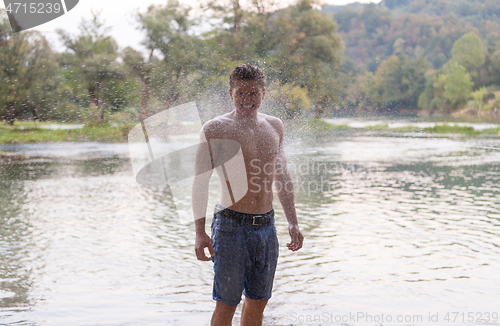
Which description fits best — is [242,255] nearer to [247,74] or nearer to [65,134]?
[247,74]

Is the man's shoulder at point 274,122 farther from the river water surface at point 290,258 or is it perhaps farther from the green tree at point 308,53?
the green tree at point 308,53

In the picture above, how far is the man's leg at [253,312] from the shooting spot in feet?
7.82

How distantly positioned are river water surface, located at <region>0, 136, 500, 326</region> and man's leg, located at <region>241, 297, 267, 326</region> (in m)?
1.07

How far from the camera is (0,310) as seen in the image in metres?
3.62

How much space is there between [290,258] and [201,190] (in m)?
2.84

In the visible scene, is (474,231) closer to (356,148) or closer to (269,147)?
(269,147)

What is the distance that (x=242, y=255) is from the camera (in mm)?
2303

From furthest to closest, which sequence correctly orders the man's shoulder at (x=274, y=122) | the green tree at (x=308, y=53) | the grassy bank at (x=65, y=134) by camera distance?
the green tree at (x=308, y=53)
the grassy bank at (x=65, y=134)
the man's shoulder at (x=274, y=122)

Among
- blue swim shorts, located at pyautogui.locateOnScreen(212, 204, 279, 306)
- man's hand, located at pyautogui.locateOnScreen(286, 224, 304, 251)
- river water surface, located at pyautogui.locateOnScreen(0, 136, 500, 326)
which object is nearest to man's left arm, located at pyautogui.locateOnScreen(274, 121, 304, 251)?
man's hand, located at pyautogui.locateOnScreen(286, 224, 304, 251)

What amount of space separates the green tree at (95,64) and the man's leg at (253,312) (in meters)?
31.5

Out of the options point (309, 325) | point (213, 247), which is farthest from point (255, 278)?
point (309, 325)

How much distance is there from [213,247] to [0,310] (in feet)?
7.00

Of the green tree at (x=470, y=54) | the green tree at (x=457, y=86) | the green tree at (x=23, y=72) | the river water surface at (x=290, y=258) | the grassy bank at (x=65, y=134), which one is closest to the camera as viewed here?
the river water surface at (x=290, y=258)

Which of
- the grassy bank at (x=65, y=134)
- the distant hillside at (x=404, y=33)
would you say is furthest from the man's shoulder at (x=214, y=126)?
the distant hillside at (x=404, y=33)
